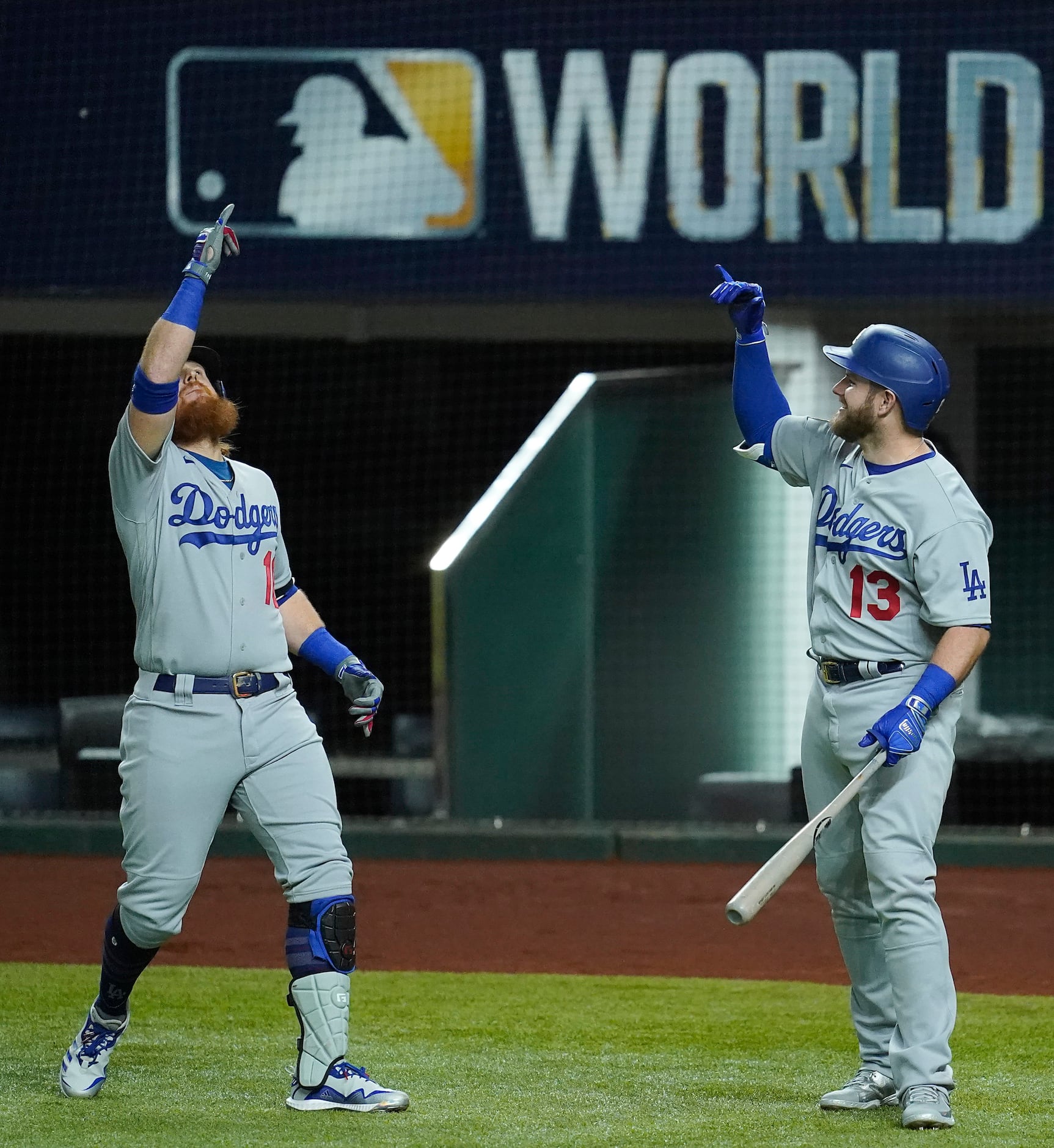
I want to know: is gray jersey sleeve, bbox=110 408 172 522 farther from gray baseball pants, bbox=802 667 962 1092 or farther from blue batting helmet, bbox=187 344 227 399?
gray baseball pants, bbox=802 667 962 1092

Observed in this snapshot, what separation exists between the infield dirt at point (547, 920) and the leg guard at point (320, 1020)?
2.48m

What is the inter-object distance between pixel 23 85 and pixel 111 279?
3.56 feet

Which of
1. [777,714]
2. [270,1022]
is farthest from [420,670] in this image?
[270,1022]

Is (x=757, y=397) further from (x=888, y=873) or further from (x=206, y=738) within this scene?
(x=206, y=738)

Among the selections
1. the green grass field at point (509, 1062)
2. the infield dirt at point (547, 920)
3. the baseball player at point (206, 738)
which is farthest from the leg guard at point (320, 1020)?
the infield dirt at point (547, 920)

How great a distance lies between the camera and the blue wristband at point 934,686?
13.3 ft

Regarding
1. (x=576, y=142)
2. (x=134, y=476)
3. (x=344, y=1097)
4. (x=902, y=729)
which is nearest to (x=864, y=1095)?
(x=902, y=729)

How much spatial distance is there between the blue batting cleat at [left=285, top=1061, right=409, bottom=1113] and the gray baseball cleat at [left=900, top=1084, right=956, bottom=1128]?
3.50 ft

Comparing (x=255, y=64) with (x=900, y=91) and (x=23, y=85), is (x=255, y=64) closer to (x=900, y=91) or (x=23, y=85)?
(x=23, y=85)

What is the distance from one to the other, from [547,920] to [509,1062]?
3.01 meters

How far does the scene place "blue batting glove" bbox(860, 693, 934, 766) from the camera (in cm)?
399

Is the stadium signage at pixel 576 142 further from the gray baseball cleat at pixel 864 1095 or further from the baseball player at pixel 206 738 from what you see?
the gray baseball cleat at pixel 864 1095

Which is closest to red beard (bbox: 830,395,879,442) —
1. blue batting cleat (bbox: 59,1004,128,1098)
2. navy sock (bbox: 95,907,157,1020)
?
navy sock (bbox: 95,907,157,1020)

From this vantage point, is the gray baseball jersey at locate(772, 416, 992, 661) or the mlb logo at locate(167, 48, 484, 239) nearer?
the gray baseball jersey at locate(772, 416, 992, 661)
